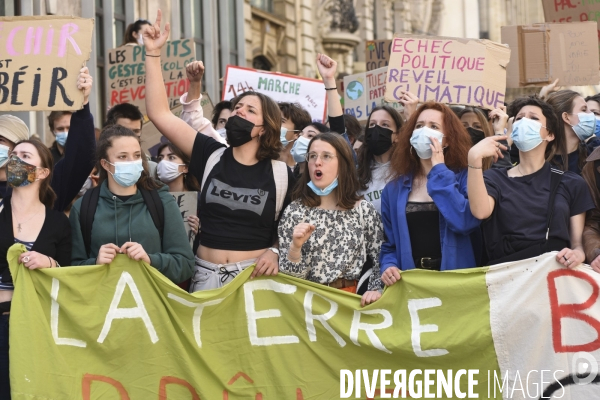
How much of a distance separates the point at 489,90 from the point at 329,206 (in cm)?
201

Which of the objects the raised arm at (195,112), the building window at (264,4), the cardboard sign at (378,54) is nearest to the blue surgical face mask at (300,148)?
the raised arm at (195,112)

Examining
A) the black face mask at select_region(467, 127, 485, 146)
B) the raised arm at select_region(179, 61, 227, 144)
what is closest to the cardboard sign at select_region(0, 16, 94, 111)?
the raised arm at select_region(179, 61, 227, 144)

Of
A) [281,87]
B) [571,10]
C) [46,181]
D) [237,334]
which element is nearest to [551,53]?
[571,10]

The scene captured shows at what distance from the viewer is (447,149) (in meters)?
5.47

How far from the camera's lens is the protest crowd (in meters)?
5.07

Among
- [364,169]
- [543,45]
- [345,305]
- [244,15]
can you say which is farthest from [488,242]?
[244,15]

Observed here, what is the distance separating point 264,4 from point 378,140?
15.5m

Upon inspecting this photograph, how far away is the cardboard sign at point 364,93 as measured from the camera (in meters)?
8.91

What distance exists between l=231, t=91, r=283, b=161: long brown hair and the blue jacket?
2.22 ft

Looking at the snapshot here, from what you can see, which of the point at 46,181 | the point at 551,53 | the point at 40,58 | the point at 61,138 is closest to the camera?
the point at 46,181

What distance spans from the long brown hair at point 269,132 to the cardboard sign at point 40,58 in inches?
43.4

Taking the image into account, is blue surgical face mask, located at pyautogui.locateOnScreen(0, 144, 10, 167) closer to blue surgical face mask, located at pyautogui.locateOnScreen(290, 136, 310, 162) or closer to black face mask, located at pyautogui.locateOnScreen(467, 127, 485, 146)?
blue surgical face mask, located at pyautogui.locateOnScreen(290, 136, 310, 162)

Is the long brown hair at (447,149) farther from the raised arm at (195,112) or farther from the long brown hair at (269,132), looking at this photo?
the raised arm at (195,112)

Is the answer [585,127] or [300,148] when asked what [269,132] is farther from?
[585,127]
